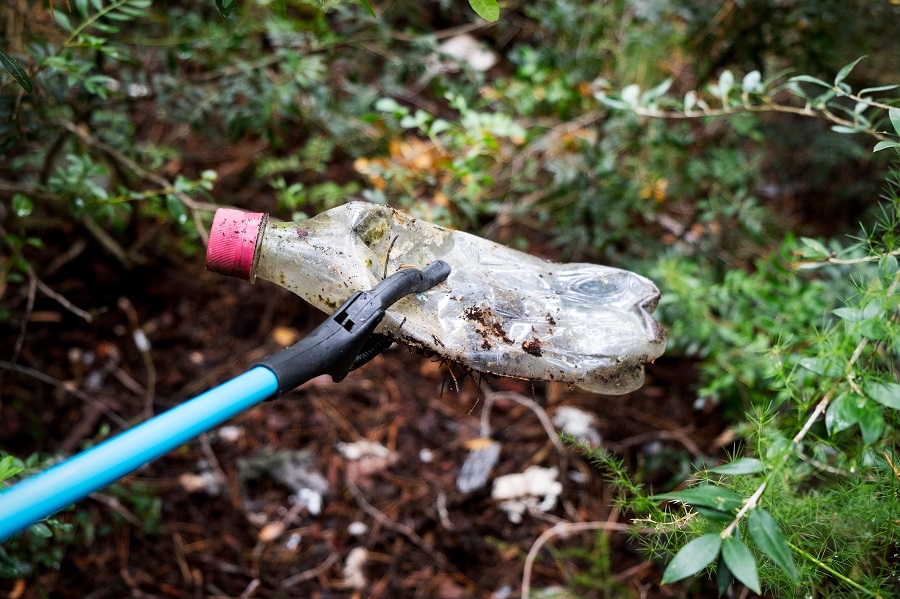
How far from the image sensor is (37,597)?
1692 mm

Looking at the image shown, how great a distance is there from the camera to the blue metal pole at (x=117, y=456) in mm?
713

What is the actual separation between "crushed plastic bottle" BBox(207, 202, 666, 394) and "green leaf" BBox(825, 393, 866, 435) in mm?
312

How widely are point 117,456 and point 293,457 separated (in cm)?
140

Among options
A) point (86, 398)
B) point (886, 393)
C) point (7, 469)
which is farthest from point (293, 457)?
point (886, 393)

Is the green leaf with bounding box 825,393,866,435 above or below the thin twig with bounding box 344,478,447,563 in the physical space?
above

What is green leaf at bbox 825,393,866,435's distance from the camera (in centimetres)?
97

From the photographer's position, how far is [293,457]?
2109 millimetres

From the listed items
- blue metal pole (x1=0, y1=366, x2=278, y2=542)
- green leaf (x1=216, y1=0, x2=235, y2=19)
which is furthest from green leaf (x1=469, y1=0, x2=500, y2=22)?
blue metal pole (x1=0, y1=366, x2=278, y2=542)

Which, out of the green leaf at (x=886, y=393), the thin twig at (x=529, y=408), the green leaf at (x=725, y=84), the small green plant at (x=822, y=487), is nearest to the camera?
the small green plant at (x=822, y=487)

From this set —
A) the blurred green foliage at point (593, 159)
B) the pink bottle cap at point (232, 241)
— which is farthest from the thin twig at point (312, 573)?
the pink bottle cap at point (232, 241)

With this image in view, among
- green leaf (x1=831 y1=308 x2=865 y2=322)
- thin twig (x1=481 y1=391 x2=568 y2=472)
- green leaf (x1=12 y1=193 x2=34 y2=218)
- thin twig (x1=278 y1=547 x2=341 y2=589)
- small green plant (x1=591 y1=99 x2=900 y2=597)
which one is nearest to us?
small green plant (x1=591 y1=99 x2=900 y2=597)

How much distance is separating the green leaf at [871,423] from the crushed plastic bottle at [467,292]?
0.36 m

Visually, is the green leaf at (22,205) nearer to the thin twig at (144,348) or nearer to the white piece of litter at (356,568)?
the thin twig at (144,348)

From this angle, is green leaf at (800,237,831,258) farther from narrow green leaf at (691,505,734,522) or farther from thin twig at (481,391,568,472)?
thin twig at (481,391,568,472)
